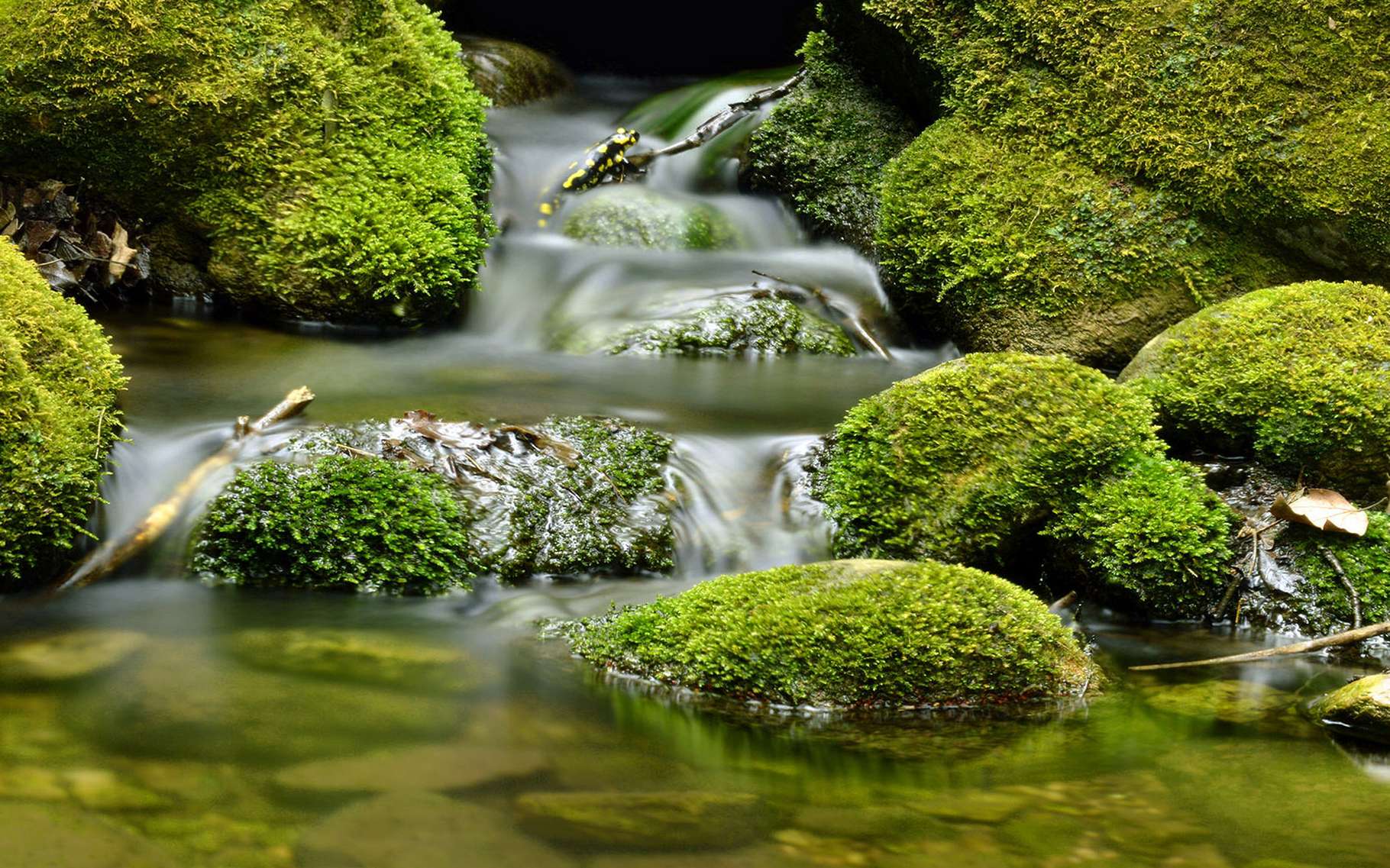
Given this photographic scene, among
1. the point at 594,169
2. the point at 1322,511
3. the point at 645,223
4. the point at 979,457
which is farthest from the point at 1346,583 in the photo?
the point at 594,169

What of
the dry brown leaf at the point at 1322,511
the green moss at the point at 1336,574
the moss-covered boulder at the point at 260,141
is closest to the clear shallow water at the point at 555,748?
the green moss at the point at 1336,574

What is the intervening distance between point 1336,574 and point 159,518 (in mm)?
4792

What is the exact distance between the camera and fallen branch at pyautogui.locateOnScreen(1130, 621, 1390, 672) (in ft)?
13.1

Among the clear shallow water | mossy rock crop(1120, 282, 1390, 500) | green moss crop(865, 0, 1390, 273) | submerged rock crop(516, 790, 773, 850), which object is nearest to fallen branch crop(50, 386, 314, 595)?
the clear shallow water

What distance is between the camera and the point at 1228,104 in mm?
6668

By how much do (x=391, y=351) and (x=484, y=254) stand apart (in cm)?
170

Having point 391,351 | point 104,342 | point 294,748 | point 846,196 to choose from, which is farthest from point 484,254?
point 294,748

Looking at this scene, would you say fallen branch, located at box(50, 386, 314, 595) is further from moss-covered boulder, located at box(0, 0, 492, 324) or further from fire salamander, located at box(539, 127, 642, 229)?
fire salamander, located at box(539, 127, 642, 229)

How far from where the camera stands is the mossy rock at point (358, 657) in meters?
3.63

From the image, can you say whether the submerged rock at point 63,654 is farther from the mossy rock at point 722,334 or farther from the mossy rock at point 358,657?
the mossy rock at point 722,334

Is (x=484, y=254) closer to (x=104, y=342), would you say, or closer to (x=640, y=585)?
(x=104, y=342)

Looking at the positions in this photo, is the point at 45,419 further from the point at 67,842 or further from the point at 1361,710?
the point at 1361,710

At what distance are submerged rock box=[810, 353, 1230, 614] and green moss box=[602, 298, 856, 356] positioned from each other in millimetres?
2547

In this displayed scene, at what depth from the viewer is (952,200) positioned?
23.5 ft
